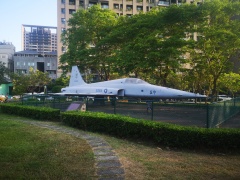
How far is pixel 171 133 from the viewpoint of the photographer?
870cm

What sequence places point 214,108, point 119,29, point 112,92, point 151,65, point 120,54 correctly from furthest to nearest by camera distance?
point 119,29 → point 120,54 → point 151,65 → point 112,92 → point 214,108

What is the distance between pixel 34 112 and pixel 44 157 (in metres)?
10.1

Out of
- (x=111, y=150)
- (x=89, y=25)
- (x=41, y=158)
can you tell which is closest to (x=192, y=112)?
(x=111, y=150)

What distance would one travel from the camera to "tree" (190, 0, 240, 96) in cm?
2344

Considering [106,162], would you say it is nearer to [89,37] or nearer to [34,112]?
[34,112]

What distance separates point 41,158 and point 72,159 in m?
0.89

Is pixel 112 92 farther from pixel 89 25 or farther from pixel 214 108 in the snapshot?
pixel 89 25

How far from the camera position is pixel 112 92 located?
73.6 ft

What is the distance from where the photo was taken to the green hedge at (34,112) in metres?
14.8

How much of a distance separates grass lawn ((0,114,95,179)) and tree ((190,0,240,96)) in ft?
66.5

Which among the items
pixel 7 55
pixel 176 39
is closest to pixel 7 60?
pixel 7 55

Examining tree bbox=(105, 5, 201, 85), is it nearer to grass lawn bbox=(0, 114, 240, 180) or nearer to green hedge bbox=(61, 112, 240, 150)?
green hedge bbox=(61, 112, 240, 150)

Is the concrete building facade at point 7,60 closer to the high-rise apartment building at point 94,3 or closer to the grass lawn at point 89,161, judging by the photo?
the high-rise apartment building at point 94,3

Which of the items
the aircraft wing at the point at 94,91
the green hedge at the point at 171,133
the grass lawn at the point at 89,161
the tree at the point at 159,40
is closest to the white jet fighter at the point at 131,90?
the aircraft wing at the point at 94,91
